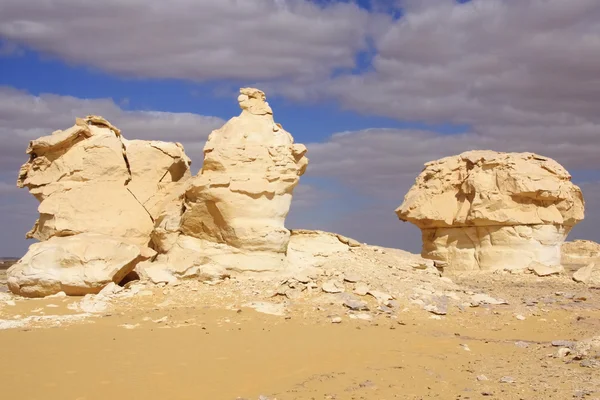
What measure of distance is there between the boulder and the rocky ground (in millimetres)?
260

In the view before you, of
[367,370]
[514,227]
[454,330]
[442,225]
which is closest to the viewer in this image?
[367,370]

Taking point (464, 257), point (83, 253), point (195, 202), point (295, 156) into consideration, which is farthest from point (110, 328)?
point (464, 257)

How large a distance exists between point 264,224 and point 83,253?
3012mm

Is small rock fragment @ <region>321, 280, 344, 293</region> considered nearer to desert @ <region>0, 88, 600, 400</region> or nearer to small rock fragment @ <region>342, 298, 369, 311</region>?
desert @ <region>0, 88, 600, 400</region>

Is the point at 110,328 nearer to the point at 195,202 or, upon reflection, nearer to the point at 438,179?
the point at 195,202

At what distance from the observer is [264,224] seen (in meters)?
11.7

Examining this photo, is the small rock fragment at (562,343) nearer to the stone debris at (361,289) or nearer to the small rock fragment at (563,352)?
the small rock fragment at (563,352)

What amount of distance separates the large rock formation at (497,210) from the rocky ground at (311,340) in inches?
147

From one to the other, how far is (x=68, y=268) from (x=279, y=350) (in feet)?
14.8

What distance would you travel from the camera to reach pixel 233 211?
11.5m

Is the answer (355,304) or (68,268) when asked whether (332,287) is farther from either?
(68,268)

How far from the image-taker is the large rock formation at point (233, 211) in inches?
453

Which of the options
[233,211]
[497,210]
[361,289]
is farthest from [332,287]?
[497,210]

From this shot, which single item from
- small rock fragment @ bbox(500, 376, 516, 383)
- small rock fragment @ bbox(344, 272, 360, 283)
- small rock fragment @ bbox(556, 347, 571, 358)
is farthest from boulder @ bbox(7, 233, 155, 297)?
small rock fragment @ bbox(556, 347, 571, 358)
